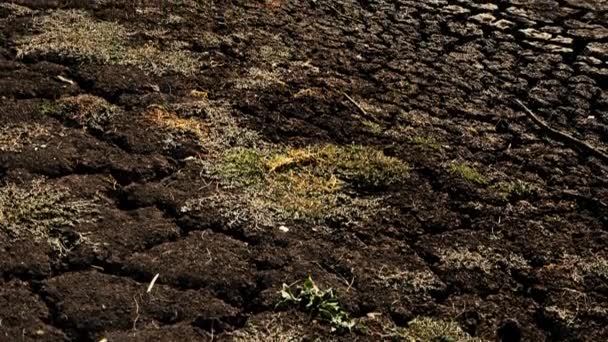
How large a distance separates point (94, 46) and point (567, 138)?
1734 mm

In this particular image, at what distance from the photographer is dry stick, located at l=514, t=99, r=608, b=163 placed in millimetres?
3225

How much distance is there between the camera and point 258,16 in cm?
402

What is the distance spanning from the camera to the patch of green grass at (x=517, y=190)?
288cm

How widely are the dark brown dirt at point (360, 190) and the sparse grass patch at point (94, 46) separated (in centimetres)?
5

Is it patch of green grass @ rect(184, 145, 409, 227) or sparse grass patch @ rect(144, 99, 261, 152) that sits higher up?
sparse grass patch @ rect(144, 99, 261, 152)

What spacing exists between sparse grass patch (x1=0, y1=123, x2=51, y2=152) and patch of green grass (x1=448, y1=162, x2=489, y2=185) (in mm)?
1263

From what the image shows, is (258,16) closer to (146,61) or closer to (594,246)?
(146,61)

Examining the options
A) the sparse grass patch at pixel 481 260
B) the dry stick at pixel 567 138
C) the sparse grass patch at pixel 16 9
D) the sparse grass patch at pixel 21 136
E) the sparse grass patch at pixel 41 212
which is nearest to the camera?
the sparse grass patch at pixel 41 212

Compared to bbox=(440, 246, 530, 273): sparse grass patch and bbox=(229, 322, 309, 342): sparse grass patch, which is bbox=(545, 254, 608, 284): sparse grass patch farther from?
bbox=(229, 322, 309, 342): sparse grass patch

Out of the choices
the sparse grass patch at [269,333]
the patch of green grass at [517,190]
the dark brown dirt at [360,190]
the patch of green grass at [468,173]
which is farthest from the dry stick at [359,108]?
Result: the sparse grass patch at [269,333]

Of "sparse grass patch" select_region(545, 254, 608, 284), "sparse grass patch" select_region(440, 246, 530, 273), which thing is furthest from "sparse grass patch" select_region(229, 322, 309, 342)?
"sparse grass patch" select_region(545, 254, 608, 284)

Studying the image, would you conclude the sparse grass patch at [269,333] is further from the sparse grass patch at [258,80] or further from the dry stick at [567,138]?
the dry stick at [567,138]

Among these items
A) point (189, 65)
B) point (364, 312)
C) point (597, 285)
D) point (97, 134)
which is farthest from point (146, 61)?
point (597, 285)

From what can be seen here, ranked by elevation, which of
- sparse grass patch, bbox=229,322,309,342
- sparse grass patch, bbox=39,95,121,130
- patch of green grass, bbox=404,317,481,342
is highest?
sparse grass patch, bbox=39,95,121,130
